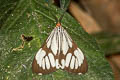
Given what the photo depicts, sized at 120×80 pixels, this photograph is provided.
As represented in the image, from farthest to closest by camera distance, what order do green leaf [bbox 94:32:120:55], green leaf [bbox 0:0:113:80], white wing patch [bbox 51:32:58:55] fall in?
green leaf [bbox 94:32:120:55] < white wing patch [bbox 51:32:58:55] < green leaf [bbox 0:0:113:80]

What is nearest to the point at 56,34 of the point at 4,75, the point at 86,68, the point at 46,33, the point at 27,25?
the point at 46,33

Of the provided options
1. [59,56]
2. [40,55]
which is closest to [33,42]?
[40,55]

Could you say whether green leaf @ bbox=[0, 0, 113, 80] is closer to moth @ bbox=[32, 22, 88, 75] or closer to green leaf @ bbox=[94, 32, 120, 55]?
moth @ bbox=[32, 22, 88, 75]

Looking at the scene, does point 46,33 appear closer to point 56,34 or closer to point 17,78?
point 56,34

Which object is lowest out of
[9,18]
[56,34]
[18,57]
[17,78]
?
[17,78]

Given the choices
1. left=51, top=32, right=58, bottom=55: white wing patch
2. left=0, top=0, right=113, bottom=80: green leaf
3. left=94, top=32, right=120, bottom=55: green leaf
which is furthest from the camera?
left=94, top=32, right=120, bottom=55: green leaf

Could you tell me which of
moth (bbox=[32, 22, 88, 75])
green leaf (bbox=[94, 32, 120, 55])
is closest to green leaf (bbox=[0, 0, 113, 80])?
moth (bbox=[32, 22, 88, 75])
